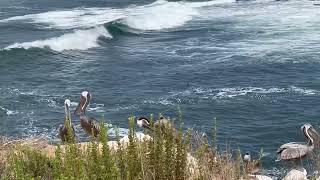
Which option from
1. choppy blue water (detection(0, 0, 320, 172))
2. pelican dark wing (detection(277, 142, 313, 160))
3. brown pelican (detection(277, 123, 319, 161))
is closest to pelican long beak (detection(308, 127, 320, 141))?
brown pelican (detection(277, 123, 319, 161))

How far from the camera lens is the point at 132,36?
4284 centimetres

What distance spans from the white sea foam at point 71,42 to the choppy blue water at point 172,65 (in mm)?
71

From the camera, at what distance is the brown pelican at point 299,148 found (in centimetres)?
1933

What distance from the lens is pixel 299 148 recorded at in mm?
→ 20266

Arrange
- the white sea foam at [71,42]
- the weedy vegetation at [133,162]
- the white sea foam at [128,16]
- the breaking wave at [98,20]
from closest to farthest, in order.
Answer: the weedy vegetation at [133,162]
the white sea foam at [71,42]
the breaking wave at [98,20]
the white sea foam at [128,16]

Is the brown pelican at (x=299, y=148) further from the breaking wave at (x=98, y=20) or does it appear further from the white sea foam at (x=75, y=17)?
the white sea foam at (x=75, y=17)

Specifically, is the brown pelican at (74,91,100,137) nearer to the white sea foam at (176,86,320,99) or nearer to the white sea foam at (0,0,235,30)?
the white sea foam at (176,86,320,99)

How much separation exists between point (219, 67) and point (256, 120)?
7928 mm

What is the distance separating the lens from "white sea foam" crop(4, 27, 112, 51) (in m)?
38.9

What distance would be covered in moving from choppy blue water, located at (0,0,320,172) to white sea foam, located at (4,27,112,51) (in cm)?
7

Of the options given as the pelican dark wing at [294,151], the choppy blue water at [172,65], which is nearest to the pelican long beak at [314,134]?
the pelican dark wing at [294,151]

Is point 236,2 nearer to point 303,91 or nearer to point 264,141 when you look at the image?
point 303,91

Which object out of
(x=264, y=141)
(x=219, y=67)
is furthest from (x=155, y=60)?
(x=264, y=141)

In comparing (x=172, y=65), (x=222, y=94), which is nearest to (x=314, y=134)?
(x=222, y=94)
